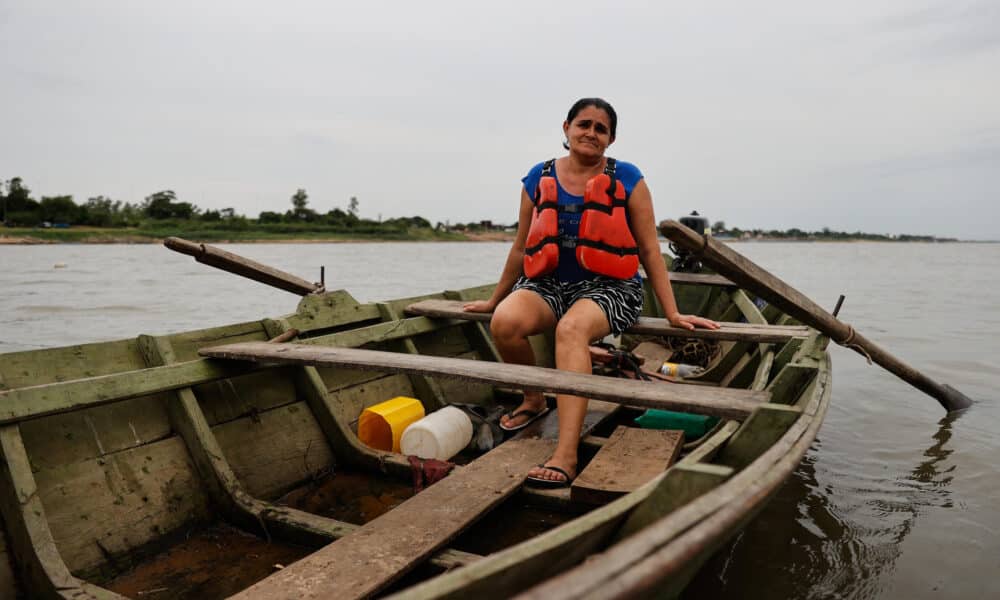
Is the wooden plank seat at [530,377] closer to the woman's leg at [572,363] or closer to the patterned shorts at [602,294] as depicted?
the woman's leg at [572,363]

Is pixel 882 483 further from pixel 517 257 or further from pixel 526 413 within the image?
pixel 517 257

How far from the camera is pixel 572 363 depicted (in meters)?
2.85

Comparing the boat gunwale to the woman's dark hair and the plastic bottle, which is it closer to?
the woman's dark hair

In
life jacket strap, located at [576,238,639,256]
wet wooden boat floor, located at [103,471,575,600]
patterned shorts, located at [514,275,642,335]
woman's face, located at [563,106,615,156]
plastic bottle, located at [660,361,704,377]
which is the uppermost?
woman's face, located at [563,106,615,156]

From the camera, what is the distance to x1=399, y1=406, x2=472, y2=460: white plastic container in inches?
127

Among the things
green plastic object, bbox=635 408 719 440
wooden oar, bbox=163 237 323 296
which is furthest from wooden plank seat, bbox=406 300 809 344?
wooden oar, bbox=163 237 323 296

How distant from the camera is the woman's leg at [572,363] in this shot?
2.76 metres

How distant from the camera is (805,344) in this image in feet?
10.4

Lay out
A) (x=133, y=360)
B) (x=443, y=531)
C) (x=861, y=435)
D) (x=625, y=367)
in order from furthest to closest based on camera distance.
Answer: (x=861, y=435)
(x=625, y=367)
(x=133, y=360)
(x=443, y=531)

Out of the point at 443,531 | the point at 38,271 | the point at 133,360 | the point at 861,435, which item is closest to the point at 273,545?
the point at 443,531

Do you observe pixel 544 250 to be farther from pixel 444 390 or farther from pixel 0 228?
pixel 0 228

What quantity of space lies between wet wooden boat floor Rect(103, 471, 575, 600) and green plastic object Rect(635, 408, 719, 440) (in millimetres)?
1159

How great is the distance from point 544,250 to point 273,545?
1859 millimetres

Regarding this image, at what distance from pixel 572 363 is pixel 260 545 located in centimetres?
149
